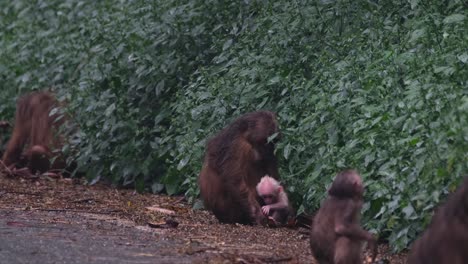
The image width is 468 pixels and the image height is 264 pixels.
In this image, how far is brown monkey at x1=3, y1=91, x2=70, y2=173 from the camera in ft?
47.1

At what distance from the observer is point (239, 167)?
33.0 ft

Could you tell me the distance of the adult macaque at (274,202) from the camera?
9.87 meters

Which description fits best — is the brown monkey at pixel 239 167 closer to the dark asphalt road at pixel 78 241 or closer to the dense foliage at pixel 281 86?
the dense foliage at pixel 281 86

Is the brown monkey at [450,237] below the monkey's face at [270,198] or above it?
above

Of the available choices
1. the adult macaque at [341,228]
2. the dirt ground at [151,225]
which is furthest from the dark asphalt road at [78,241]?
the adult macaque at [341,228]

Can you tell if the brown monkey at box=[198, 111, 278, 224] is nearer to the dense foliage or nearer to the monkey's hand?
the monkey's hand

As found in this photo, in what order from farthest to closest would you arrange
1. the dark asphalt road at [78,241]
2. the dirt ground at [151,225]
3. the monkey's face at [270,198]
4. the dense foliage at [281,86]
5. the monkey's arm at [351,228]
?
the monkey's face at [270,198] < the dense foliage at [281,86] < the dirt ground at [151,225] < the dark asphalt road at [78,241] < the monkey's arm at [351,228]

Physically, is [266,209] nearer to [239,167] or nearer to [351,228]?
[239,167]

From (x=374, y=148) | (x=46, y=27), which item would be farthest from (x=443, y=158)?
(x=46, y=27)

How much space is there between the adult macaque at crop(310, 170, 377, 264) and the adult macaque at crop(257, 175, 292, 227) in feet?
7.72

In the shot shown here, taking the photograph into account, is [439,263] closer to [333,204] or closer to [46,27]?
[333,204]

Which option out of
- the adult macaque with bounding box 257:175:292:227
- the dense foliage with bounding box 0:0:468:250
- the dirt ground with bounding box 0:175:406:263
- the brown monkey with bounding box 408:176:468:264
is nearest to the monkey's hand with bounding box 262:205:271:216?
the adult macaque with bounding box 257:175:292:227

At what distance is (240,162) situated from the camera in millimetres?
10062

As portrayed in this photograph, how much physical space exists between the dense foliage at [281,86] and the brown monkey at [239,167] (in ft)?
0.67
